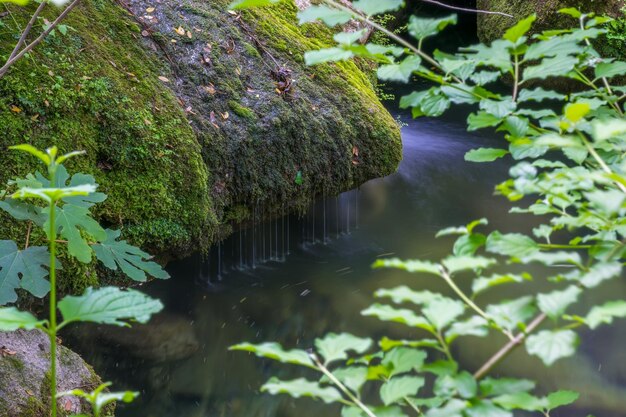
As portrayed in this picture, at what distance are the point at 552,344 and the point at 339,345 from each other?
269mm

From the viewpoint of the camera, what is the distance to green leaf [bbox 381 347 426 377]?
0.77 meters

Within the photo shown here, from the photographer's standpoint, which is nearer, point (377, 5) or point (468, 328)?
point (468, 328)

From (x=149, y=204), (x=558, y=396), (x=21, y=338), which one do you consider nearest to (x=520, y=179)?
(x=558, y=396)

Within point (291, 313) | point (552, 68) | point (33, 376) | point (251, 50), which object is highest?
point (251, 50)

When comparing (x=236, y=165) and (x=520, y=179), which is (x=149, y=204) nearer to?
(x=236, y=165)

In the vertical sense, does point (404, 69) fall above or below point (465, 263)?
above

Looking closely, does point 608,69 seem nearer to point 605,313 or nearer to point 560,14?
point 605,313

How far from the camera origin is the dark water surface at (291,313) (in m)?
4.23

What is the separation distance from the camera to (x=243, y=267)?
565cm

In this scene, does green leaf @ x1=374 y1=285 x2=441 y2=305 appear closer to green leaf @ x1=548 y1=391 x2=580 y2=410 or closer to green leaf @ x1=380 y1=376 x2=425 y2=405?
green leaf @ x1=380 y1=376 x2=425 y2=405

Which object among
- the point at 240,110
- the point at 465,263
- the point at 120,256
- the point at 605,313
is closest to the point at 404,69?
the point at 465,263

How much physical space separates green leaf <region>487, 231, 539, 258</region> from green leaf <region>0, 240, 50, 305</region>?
145cm

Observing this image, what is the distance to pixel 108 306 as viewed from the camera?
2.82 feet

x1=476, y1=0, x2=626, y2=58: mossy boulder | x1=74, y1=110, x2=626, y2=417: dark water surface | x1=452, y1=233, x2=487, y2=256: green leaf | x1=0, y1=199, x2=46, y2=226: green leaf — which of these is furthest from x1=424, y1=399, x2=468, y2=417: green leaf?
x1=476, y1=0, x2=626, y2=58: mossy boulder
